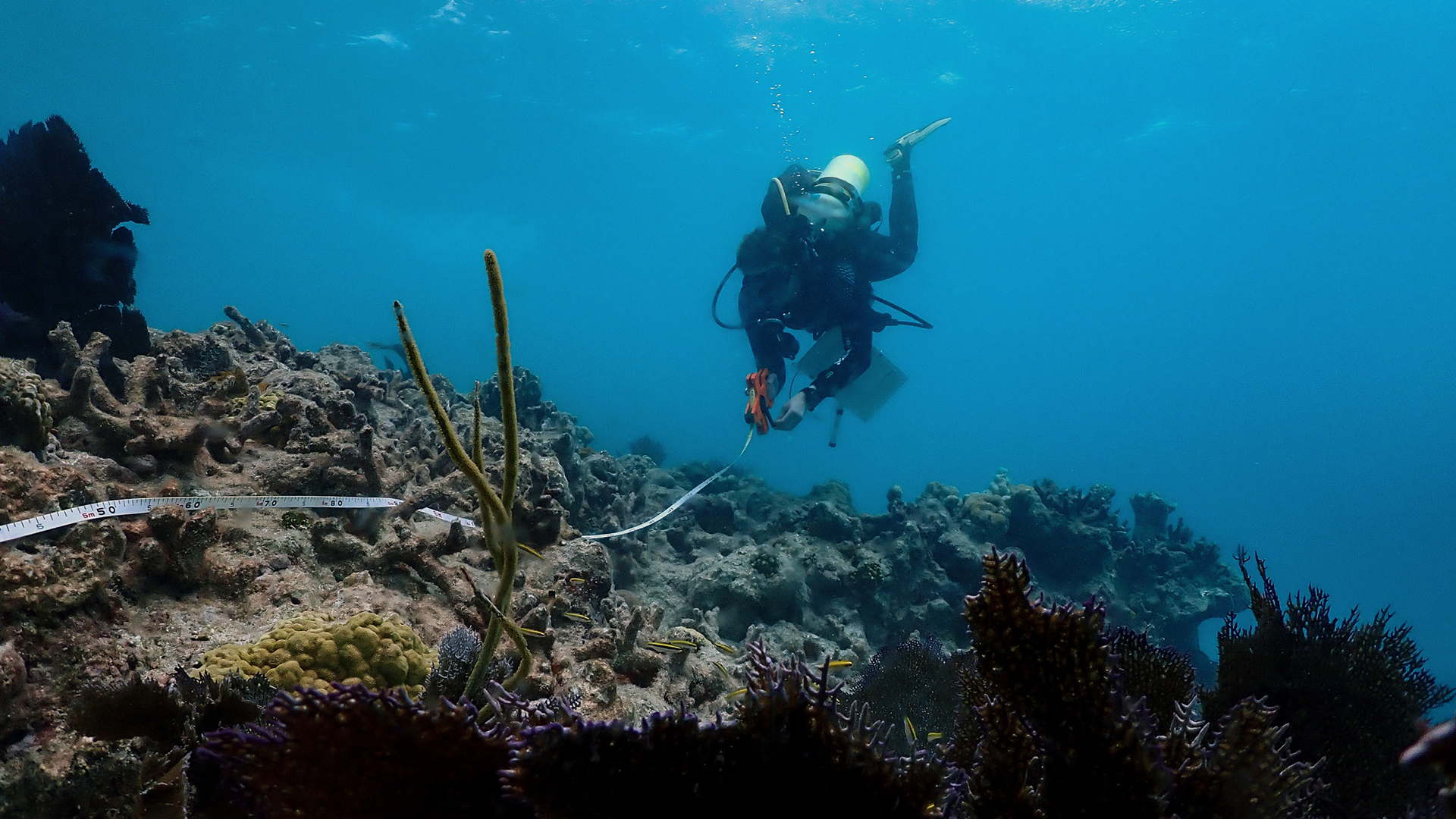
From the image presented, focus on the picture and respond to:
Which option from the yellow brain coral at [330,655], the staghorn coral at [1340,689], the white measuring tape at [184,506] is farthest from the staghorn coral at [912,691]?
the yellow brain coral at [330,655]

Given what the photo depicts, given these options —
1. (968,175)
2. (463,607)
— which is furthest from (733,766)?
(968,175)

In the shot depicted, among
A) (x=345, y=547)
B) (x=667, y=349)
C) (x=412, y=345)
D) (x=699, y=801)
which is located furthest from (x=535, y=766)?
(x=667, y=349)

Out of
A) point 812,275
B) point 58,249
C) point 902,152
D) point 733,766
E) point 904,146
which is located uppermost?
point 904,146

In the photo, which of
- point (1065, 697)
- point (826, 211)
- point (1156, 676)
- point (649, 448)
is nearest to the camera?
point (1065, 697)

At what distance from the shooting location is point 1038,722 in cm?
129

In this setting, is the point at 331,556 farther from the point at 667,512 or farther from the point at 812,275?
the point at 812,275

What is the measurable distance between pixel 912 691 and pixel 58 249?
8742 mm

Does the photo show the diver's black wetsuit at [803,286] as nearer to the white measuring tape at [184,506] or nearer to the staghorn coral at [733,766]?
the white measuring tape at [184,506]

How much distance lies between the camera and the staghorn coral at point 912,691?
448 centimetres

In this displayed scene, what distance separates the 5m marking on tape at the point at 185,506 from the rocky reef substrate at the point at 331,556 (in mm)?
66

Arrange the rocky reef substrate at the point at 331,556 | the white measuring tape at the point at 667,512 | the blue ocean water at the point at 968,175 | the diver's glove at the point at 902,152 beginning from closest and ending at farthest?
the rocky reef substrate at the point at 331,556, the white measuring tape at the point at 667,512, the diver's glove at the point at 902,152, the blue ocean water at the point at 968,175

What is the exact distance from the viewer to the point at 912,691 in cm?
475

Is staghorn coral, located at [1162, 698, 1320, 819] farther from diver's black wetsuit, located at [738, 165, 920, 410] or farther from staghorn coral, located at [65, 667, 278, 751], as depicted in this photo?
diver's black wetsuit, located at [738, 165, 920, 410]

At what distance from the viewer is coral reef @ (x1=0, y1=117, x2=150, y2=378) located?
548 centimetres
